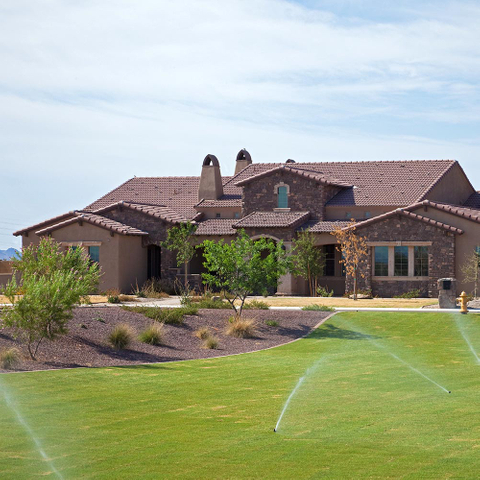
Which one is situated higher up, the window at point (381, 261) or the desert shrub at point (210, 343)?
the window at point (381, 261)

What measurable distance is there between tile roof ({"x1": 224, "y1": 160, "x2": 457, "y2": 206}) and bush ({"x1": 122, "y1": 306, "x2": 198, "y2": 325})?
55.2ft

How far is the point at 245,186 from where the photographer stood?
45438 mm

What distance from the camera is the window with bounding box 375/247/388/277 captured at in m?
39.4

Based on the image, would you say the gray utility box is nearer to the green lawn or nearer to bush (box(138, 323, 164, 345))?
the green lawn

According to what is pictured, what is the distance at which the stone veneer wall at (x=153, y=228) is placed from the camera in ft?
142

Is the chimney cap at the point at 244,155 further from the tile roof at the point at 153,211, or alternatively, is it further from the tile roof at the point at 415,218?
the tile roof at the point at 415,218

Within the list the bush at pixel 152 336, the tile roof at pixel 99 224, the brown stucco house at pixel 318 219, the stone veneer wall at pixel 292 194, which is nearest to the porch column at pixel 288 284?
the brown stucco house at pixel 318 219

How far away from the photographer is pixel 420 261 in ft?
127

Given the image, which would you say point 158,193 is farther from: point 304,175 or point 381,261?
point 381,261

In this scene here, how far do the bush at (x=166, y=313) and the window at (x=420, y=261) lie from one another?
1362 centimetres

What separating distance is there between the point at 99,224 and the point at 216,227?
6815mm

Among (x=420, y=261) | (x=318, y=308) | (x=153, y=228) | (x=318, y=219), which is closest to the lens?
(x=318, y=308)

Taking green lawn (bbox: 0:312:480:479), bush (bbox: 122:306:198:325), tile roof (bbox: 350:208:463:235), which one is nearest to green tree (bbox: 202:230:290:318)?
bush (bbox: 122:306:198:325)

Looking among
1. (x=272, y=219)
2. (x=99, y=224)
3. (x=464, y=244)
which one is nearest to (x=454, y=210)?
(x=464, y=244)
